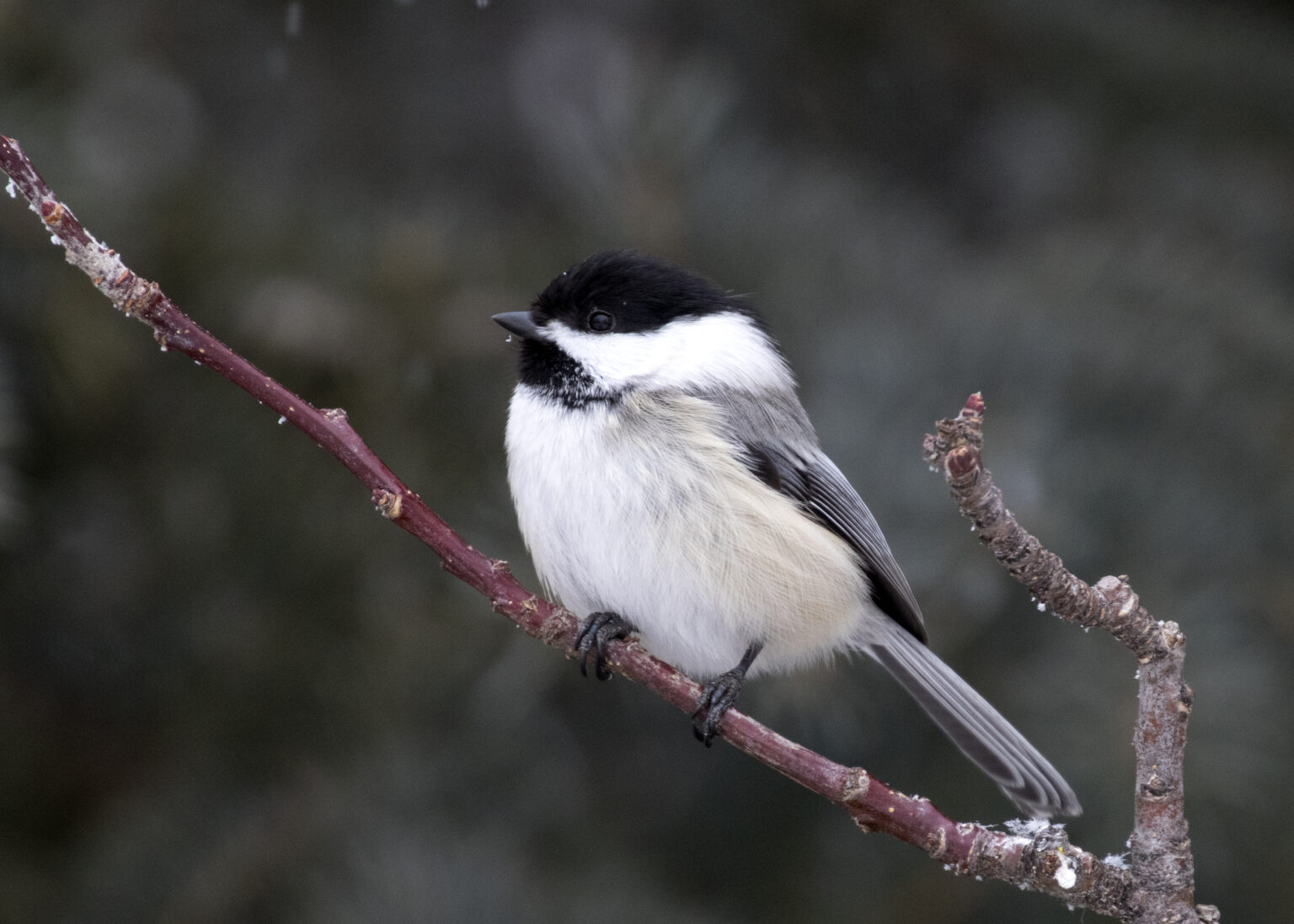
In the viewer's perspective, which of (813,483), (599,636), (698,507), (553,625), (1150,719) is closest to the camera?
(1150,719)

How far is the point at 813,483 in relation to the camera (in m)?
1.61

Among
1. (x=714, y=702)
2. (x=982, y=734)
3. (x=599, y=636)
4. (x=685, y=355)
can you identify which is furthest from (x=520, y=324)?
(x=982, y=734)

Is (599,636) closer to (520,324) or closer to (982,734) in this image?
(520,324)

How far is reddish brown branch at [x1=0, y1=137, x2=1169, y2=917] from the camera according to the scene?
3.08 ft

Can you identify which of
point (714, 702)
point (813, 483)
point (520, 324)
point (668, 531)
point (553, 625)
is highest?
point (813, 483)

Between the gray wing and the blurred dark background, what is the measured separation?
0.12 feet

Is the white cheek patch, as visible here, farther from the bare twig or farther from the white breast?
the bare twig

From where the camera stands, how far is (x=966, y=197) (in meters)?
2.41

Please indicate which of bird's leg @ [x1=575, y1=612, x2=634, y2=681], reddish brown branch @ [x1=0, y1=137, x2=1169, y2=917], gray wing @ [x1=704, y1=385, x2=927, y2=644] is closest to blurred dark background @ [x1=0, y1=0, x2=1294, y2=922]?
gray wing @ [x1=704, y1=385, x2=927, y2=644]

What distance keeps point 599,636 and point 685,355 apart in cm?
47

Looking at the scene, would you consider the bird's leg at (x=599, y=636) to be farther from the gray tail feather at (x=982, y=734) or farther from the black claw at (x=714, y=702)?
the gray tail feather at (x=982, y=734)

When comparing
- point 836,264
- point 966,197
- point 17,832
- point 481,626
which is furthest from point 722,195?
point 17,832

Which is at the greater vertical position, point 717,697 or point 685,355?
point 685,355

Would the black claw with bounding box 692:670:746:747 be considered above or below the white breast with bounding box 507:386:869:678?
below
